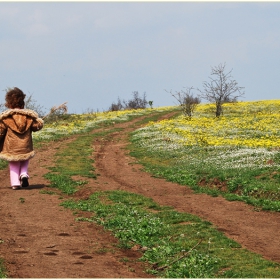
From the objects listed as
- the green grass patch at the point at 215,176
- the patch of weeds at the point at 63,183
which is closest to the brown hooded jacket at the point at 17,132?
the patch of weeds at the point at 63,183

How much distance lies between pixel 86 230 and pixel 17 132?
19.7 ft

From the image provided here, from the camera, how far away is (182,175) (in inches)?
788

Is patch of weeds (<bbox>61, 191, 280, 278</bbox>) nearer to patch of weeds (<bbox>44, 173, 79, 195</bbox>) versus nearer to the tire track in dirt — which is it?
the tire track in dirt

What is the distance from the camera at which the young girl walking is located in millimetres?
15430

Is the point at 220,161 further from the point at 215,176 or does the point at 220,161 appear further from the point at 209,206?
the point at 209,206

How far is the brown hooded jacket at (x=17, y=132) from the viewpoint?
1545cm

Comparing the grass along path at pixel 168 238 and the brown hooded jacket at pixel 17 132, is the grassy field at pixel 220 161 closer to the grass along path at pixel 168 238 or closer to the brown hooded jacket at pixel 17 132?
the grass along path at pixel 168 238

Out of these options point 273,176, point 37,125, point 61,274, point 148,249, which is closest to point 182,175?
point 273,176

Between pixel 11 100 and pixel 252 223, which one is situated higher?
pixel 11 100

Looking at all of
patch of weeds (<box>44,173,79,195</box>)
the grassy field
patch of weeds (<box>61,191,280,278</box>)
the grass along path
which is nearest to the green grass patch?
the grassy field

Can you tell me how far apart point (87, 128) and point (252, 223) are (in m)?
35.6

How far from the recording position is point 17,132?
1559 centimetres

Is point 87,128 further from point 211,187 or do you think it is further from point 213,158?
point 211,187

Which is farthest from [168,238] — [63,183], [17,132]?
[63,183]
